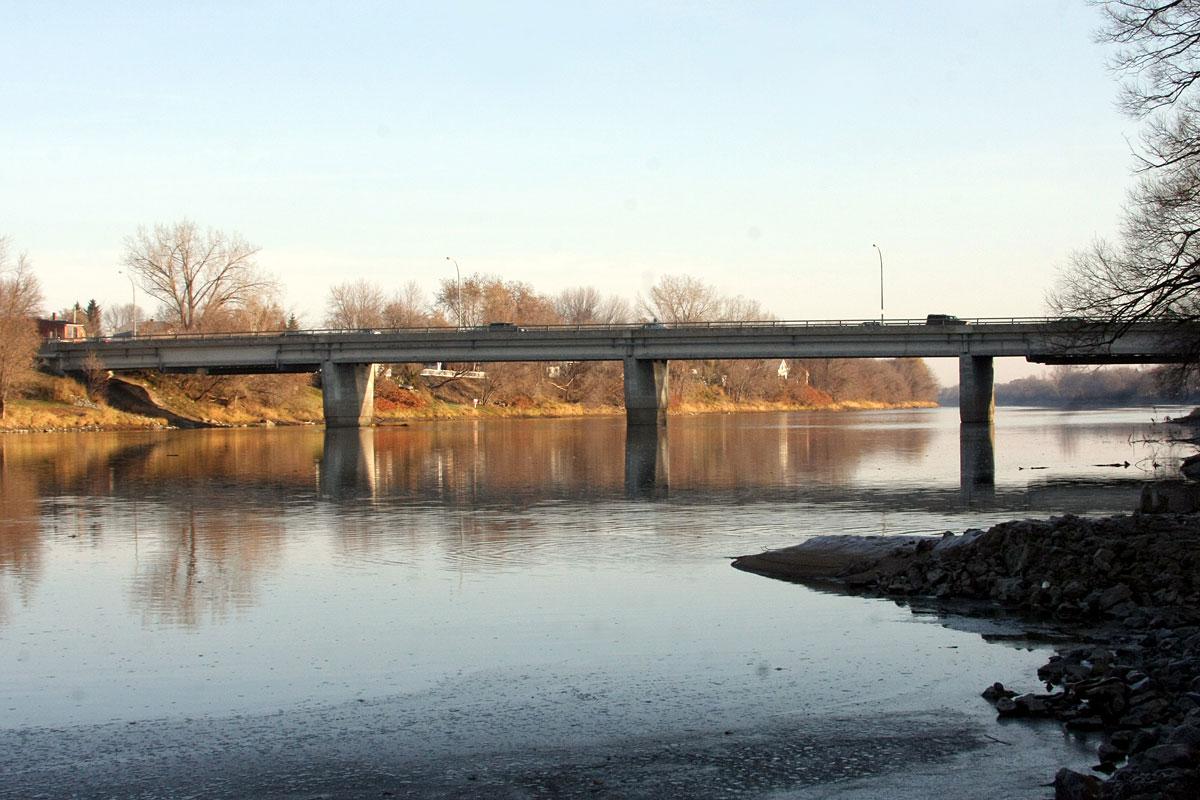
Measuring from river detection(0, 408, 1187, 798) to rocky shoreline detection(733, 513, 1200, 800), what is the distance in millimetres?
529

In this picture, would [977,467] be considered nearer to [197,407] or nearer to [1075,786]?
[1075,786]

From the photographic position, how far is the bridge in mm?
83562

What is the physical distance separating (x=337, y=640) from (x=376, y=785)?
5.61m

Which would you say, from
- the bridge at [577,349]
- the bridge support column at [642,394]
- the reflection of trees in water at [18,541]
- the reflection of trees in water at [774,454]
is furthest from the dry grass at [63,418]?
the reflection of trees in water at [18,541]

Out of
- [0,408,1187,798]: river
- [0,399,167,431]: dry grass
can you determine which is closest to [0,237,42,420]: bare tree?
[0,399,167,431]: dry grass

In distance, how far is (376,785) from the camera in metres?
9.70

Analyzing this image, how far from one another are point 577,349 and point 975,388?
98.9 feet

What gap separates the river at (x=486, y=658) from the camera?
10.1 m

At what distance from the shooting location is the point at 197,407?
→ 10569 cm

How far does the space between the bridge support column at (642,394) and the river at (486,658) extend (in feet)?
191

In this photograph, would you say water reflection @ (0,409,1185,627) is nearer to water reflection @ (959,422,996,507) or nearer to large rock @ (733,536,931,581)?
water reflection @ (959,422,996,507)

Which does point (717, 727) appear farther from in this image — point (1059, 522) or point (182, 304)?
point (182, 304)

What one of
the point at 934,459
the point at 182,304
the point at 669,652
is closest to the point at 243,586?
the point at 669,652

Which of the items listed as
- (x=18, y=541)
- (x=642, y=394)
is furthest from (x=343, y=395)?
(x=18, y=541)
